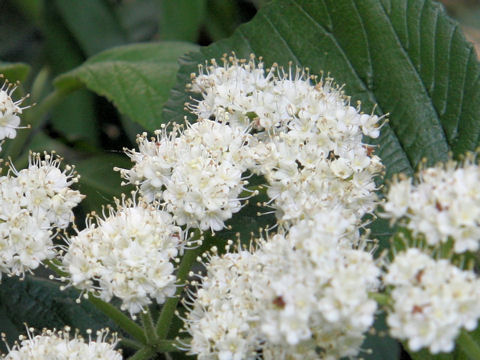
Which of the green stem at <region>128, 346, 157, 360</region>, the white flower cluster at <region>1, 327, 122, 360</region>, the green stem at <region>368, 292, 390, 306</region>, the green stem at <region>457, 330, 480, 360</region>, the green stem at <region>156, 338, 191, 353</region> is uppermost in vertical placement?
the green stem at <region>368, 292, 390, 306</region>

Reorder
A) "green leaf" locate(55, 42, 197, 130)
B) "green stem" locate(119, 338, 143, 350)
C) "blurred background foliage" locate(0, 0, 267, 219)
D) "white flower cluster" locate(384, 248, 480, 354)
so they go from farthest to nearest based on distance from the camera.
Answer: "blurred background foliage" locate(0, 0, 267, 219) → "green leaf" locate(55, 42, 197, 130) → "green stem" locate(119, 338, 143, 350) → "white flower cluster" locate(384, 248, 480, 354)

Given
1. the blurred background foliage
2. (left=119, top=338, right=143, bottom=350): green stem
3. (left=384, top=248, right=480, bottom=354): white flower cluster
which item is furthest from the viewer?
the blurred background foliage

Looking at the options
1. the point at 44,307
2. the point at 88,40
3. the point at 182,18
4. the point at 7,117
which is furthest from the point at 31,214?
the point at 88,40

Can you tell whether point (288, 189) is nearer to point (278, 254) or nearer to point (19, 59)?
point (278, 254)

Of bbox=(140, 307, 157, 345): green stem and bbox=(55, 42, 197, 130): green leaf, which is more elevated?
bbox=(55, 42, 197, 130): green leaf

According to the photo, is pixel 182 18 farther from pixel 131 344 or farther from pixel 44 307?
pixel 131 344

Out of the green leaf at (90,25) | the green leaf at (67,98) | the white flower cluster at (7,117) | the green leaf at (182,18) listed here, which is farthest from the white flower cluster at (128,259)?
the green leaf at (90,25)

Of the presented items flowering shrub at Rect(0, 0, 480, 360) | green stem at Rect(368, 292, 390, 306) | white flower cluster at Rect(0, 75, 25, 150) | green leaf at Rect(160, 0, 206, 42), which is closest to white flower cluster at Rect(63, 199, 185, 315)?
flowering shrub at Rect(0, 0, 480, 360)

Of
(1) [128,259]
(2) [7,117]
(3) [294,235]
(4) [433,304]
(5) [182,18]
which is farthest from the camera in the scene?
(5) [182,18]

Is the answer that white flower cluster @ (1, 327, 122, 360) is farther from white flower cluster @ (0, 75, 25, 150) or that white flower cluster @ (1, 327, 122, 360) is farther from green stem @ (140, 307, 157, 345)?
white flower cluster @ (0, 75, 25, 150)
